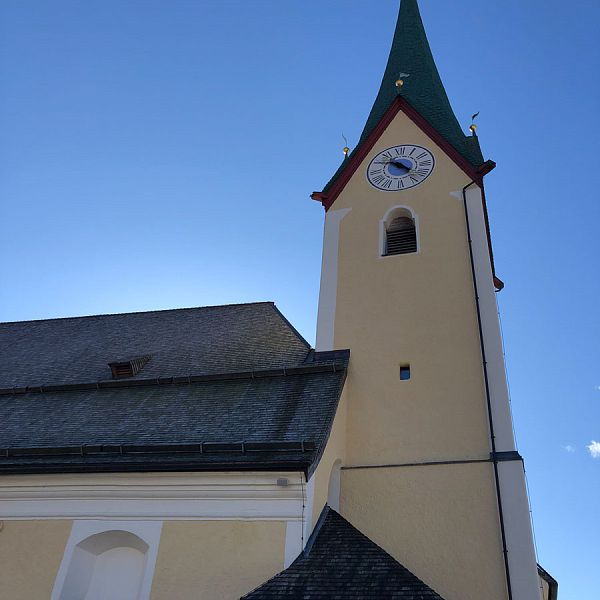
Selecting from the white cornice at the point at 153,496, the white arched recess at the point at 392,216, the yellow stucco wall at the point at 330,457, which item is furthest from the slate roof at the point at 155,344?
the white cornice at the point at 153,496

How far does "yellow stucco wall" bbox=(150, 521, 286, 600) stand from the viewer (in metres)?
7.02

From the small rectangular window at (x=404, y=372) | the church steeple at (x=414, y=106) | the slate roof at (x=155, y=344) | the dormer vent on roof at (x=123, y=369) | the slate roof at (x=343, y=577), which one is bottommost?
the slate roof at (x=343, y=577)

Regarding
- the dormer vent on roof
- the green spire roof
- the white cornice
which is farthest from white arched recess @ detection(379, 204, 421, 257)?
the white cornice

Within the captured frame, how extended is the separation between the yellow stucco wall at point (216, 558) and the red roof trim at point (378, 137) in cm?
784

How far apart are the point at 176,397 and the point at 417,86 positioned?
1057cm

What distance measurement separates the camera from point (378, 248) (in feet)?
40.2

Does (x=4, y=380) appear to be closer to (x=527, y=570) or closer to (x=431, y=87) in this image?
(x=527, y=570)

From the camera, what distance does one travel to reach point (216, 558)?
7.23 m

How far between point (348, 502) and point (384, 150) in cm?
797

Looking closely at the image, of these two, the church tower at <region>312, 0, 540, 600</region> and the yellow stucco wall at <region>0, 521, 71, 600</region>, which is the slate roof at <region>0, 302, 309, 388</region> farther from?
the yellow stucco wall at <region>0, 521, 71, 600</region>

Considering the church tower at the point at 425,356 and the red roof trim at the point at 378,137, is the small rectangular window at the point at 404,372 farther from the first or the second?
the red roof trim at the point at 378,137

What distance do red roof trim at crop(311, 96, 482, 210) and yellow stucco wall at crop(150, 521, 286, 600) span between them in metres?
7.84

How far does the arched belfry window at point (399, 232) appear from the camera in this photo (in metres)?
12.2

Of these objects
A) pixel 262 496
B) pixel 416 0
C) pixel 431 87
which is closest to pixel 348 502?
pixel 262 496
